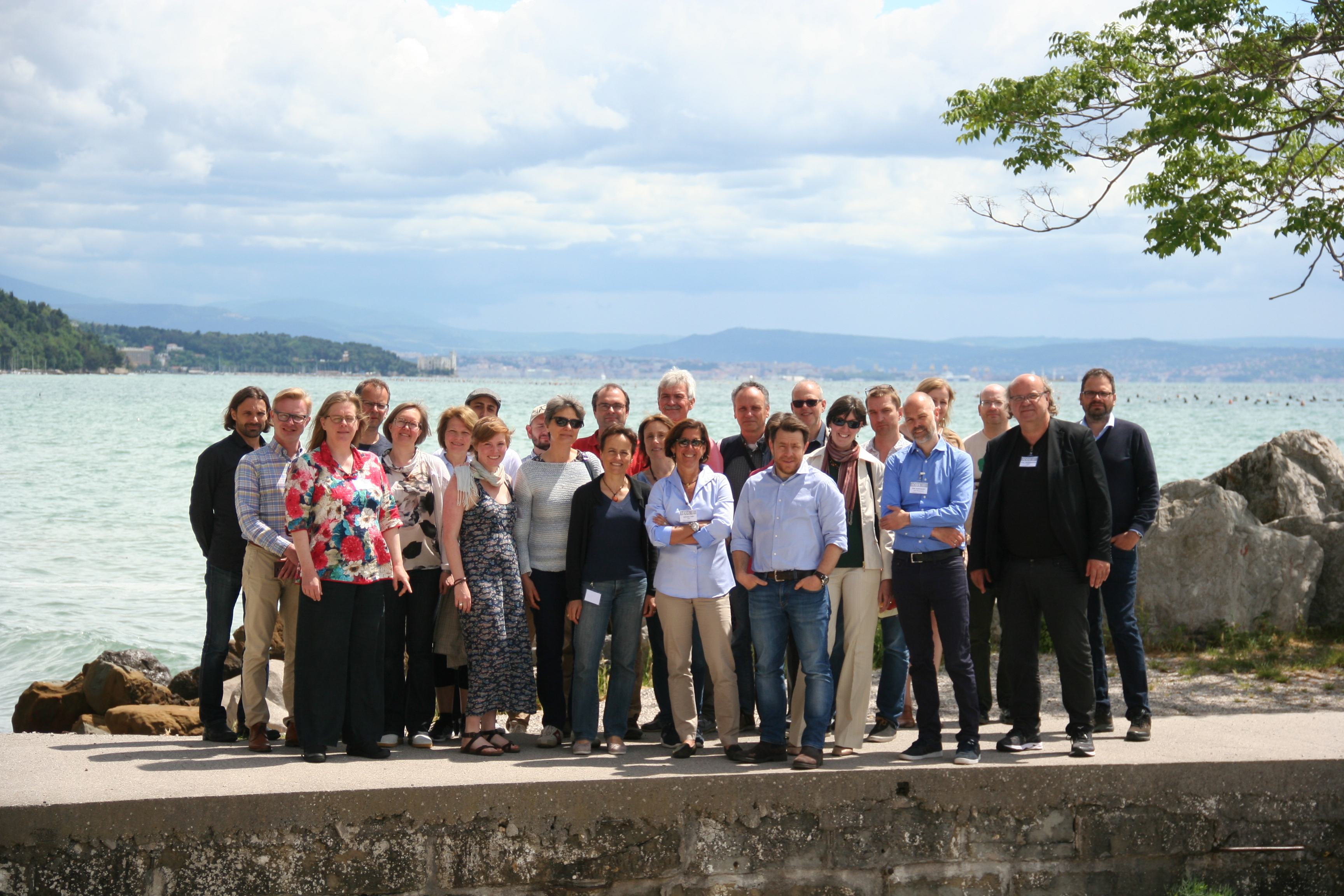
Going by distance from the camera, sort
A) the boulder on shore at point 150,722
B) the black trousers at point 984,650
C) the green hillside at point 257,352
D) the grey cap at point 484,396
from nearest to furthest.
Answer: the black trousers at point 984,650, the grey cap at point 484,396, the boulder on shore at point 150,722, the green hillside at point 257,352

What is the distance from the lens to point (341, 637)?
572 cm

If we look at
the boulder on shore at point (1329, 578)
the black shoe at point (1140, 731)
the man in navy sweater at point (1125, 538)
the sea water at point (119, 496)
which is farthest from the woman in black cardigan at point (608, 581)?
the boulder on shore at point (1329, 578)

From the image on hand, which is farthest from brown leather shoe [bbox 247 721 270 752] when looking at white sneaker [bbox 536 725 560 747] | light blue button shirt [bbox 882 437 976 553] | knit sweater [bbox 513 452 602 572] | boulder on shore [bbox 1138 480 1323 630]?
boulder on shore [bbox 1138 480 1323 630]

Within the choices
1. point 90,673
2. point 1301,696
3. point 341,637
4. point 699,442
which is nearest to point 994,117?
point 1301,696

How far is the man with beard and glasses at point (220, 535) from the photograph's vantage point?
20.7ft

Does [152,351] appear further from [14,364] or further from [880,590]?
[880,590]

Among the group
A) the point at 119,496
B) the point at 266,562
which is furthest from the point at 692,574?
the point at 119,496

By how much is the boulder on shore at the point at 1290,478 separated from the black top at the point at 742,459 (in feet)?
21.6

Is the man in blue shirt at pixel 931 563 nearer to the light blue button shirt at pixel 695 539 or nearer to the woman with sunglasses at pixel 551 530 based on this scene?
the light blue button shirt at pixel 695 539

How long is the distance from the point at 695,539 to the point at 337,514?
6.19 ft

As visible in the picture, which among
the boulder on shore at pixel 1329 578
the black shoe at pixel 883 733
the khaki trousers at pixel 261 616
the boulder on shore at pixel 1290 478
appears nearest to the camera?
the khaki trousers at pixel 261 616

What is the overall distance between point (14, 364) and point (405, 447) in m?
148

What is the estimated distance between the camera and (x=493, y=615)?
5.94m

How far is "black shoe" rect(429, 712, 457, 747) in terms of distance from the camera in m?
6.27
